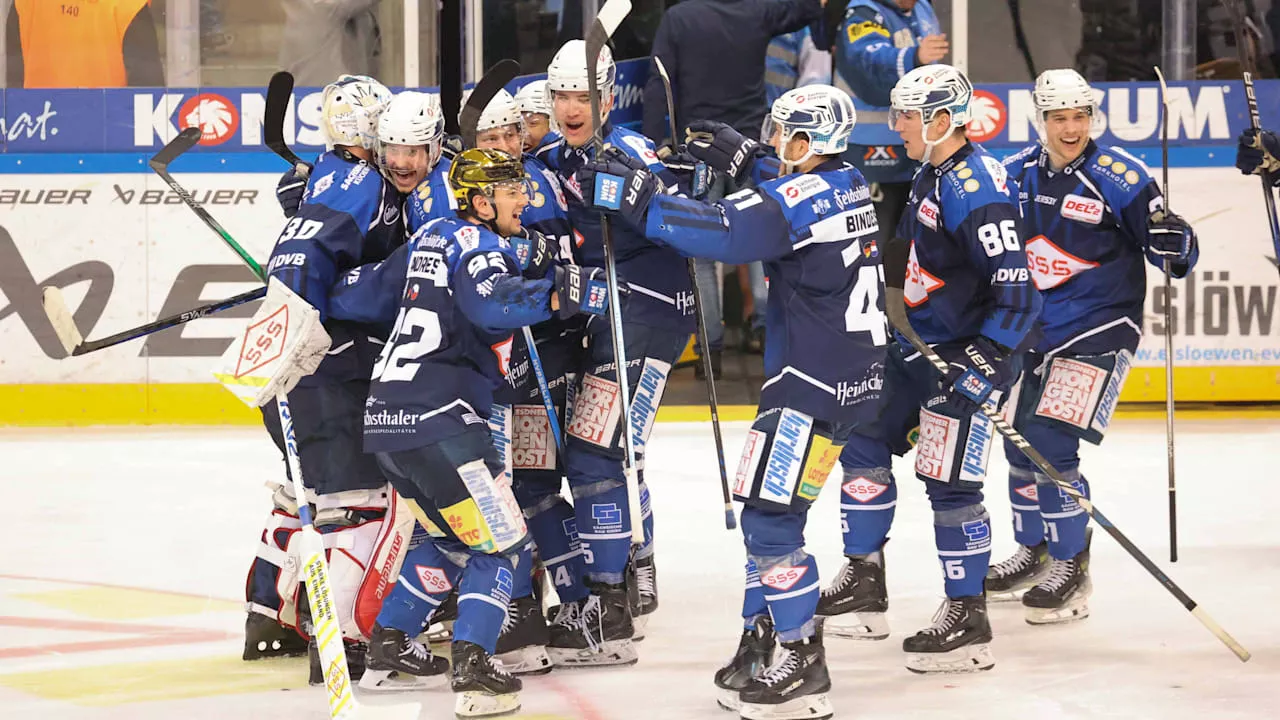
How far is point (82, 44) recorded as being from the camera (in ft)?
29.5

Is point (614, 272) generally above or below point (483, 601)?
above

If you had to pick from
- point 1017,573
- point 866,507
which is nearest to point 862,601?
point 866,507

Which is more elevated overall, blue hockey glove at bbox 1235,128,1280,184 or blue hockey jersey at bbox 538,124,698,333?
blue hockey glove at bbox 1235,128,1280,184

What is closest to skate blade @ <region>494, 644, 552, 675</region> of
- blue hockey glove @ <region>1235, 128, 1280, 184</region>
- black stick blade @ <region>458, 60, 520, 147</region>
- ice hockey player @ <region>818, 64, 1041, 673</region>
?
ice hockey player @ <region>818, 64, 1041, 673</region>

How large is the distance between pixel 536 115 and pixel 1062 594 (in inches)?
84.0

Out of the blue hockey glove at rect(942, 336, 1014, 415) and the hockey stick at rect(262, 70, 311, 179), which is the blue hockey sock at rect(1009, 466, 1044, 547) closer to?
the blue hockey glove at rect(942, 336, 1014, 415)

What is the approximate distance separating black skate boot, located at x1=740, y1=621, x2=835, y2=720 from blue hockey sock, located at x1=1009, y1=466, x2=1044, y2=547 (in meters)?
1.51

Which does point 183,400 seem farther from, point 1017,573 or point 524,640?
point 1017,573

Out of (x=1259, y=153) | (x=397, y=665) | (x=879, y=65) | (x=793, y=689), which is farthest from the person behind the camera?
(x=879, y=65)

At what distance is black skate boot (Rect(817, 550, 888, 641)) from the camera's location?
489 centimetres

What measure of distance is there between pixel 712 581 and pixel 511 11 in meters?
4.60

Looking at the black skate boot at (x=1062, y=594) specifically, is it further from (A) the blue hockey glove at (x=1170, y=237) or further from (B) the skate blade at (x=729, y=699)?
(B) the skate blade at (x=729, y=699)

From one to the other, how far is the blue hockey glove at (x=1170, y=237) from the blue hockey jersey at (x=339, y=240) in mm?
2274

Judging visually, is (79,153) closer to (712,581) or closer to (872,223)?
(712,581)
